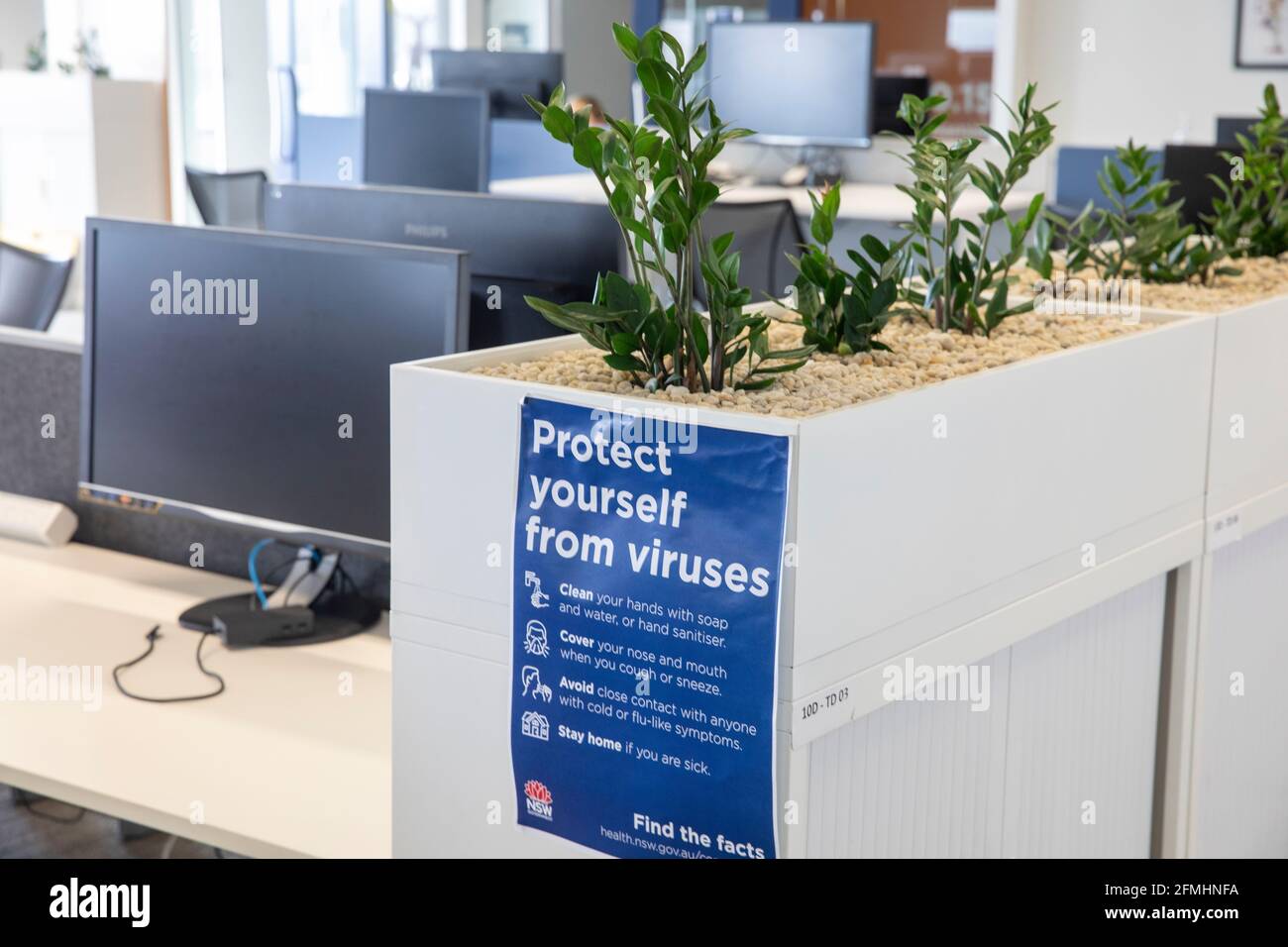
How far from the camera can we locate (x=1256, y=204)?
70.1 inches

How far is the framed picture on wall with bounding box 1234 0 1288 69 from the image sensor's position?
16.8 ft

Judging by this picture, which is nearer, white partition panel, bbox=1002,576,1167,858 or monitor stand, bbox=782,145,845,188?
white partition panel, bbox=1002,576,1167,858

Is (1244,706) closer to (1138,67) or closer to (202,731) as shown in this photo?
(202,731)

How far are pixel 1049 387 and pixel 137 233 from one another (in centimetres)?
102

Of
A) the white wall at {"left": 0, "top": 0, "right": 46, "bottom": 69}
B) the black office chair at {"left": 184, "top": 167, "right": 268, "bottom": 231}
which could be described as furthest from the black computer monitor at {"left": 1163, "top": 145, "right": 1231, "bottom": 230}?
the white wall at {"left": 0, "top": 0, "right": 46, "bottom": 69}

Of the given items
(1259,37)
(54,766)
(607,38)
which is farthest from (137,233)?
(607,38)

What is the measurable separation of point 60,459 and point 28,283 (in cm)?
99

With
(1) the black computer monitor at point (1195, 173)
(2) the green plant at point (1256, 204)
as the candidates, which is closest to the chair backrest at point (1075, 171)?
(1) the black computer monitor at point (1195, 173)

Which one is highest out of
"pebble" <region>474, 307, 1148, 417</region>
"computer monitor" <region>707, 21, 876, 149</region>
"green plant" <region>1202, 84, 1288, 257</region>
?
"computer monitor" <region>707, 21, 876, 149</region>

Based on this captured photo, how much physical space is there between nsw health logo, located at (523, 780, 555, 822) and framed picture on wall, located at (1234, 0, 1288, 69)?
16.3 feet

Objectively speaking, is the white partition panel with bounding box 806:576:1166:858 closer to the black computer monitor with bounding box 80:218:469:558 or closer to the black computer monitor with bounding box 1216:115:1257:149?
the black computer monitor with bounding box 80:218:469:558

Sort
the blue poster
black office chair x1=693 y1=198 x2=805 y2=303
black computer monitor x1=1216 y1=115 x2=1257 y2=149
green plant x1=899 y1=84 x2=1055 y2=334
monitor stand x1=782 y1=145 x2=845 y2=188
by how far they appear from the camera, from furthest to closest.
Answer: monitor stand x1=782 y1=145 x2=845 y2=188 < black office chair x1=693 y1=198 x2=805 y2=303 < black computer monitor x1=1216 y1=115 x2=1257 y2=149 < green plant x1=899 y1=84 x2=1055 y2=334 < the blue poster

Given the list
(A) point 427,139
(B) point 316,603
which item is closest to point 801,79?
(A) point 427,139
